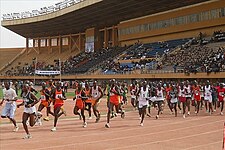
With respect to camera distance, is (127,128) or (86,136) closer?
(86,136)

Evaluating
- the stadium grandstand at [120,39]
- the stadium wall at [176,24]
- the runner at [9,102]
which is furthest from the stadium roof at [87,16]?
the runner at [9,102]

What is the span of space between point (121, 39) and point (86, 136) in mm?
49140

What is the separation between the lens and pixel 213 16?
4334 cm

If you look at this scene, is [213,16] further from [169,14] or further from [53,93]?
[53,93]

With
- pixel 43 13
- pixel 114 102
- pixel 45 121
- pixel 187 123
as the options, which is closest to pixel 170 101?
pixel 187 123

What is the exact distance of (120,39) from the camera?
60469 millimetres

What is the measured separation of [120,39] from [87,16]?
6.83m

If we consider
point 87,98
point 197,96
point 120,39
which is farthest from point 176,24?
point 87,98

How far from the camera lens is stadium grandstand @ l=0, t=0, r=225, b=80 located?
40.8 meters

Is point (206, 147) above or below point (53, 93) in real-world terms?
below

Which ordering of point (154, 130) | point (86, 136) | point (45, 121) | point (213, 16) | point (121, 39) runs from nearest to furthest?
point (86, 136) → point (154, 130) → point (45, 121) → point (213, 16) → point (121, 39)

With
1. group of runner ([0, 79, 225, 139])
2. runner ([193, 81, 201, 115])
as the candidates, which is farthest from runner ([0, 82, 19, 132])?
runner ([193, 81, 201, 115])

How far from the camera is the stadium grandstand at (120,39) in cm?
4078

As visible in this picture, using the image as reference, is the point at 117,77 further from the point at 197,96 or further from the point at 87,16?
the point at 197,96
